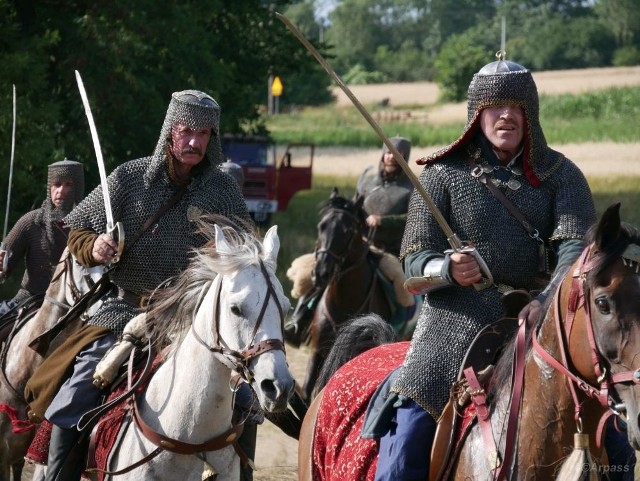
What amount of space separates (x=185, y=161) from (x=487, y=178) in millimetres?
1792

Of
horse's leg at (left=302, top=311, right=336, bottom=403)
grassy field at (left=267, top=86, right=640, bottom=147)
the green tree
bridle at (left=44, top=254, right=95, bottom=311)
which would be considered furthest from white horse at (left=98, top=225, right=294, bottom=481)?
the green tree

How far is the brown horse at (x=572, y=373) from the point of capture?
4.12m

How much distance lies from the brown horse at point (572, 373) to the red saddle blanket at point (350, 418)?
1 centimetres

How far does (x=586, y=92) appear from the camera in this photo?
51.8m

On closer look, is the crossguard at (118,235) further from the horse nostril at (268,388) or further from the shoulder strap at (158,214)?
the horse nostril at (268,388)

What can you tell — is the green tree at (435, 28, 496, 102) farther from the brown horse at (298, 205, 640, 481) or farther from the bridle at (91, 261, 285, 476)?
the brown horse at (298, 205, 640, 481)

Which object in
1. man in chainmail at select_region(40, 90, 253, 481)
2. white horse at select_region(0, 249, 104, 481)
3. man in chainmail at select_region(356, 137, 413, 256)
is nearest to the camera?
man in chainmail at select_region(40, 90, 253, 481)

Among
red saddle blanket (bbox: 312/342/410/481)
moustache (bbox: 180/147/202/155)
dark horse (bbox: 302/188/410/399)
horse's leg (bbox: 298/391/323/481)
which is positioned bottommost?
dark horse (bbox: 302/188/410/399)

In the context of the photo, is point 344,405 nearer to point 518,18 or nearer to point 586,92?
point 586,92

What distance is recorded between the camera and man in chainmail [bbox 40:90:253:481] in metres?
6.29

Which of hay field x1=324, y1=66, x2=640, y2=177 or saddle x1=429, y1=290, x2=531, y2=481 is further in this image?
hay field x1=324, y1=66, x2=640, y2=177

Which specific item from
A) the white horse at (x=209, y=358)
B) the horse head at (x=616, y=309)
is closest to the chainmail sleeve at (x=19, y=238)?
the white horse at (x=209, y=358)

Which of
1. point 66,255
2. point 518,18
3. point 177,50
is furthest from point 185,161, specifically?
point 518,18

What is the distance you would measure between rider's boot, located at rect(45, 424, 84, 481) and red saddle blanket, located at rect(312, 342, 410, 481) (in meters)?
1.22
